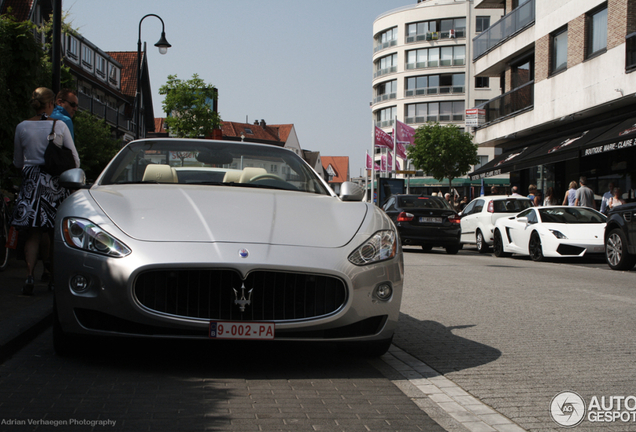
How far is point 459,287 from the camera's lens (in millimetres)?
9523

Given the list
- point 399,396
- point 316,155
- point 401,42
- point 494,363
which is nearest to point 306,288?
point 399,396

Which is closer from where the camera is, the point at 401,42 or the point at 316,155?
the point at 401,42

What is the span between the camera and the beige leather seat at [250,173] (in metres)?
5.87

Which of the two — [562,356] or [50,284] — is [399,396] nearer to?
[562,356]

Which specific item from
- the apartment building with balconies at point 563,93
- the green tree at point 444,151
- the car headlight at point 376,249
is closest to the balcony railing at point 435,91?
the green tree at point 444,151

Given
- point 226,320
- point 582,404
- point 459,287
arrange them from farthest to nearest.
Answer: point 459,287 < point 226,320 < point 582,404

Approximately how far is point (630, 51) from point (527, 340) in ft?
54.8

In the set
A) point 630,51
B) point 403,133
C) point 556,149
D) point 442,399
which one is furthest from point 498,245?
point 403,133

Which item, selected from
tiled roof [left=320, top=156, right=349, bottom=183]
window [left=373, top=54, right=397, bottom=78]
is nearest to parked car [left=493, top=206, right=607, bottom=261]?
window [left=373, top=54, right=397, bottom=78]

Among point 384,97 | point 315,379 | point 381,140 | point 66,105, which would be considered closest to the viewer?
point 315,379

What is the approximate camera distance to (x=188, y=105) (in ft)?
163

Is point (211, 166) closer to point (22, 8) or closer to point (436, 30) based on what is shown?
point (22, 8)

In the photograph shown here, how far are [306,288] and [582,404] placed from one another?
5.29ft

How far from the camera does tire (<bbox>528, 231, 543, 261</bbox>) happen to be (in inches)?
655
